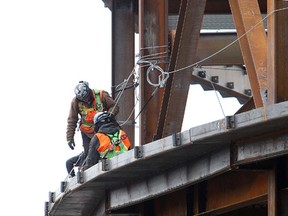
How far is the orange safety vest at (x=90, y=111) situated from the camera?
2894 cm

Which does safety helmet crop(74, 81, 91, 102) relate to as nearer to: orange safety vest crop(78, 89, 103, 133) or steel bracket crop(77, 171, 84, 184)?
orange safety vest crop(78, 89, 103, 133)

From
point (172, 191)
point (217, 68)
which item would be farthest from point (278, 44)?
point (217, 68)

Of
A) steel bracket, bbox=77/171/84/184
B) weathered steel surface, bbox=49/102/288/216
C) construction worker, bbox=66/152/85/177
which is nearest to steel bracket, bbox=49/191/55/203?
weathered steel surface, bbox=49/102/288/216

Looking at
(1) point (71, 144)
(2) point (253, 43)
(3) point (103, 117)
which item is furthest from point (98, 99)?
(2) point (253, 43)

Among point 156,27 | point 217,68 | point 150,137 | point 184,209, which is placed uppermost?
point 217,68

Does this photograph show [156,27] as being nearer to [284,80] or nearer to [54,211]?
[54,211]

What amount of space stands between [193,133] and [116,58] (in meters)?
10.3

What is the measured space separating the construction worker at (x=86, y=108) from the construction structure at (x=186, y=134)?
1.62 ft

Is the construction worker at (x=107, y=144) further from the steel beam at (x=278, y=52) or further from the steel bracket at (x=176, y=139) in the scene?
the steel beam at (x=278, y=52)

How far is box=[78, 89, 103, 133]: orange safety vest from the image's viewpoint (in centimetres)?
2894

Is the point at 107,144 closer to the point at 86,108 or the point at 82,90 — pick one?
the point at 82,90

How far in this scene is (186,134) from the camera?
20.3m

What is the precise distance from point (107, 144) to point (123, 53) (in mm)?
4777

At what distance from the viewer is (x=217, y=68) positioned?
37.4 metres
